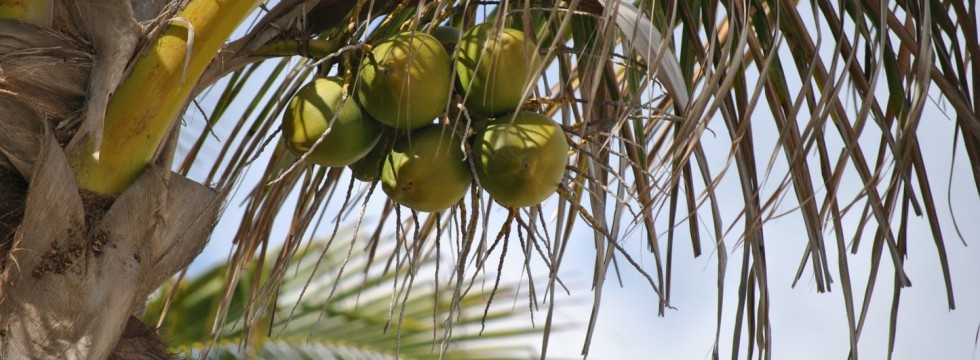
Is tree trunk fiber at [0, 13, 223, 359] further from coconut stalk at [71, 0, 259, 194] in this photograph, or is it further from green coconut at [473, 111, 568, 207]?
green coconut at [473, 111, 568, 207]

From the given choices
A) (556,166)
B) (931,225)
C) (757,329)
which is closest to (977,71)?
(931,225)

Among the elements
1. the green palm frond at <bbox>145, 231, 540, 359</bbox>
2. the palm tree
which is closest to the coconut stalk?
the palm tree

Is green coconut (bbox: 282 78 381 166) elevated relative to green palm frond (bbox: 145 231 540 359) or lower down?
lower down

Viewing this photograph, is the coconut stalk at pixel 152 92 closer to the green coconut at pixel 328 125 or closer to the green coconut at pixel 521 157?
the green coconut at pixel 328 125

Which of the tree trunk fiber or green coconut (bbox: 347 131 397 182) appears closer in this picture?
the tree trunk fiber

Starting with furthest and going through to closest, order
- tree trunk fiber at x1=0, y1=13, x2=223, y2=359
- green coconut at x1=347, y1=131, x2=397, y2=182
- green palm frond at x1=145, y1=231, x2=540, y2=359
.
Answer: green palm frond at x1=145, y1=231, x2=540, y2=359 → green coconut at x1=347, y1=131, x2=397, y2=182 → tree trunk fiber at x1=0, y1=13, x2=223, y2=359

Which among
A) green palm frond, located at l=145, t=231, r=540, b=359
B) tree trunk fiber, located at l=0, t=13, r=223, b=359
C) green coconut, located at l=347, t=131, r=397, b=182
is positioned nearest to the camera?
tree trunk fiber, located at l=0, t=13, r=223, b=359

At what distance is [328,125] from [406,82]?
0.37ft

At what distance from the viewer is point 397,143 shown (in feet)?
4.08

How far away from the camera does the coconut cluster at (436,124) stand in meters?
1.17

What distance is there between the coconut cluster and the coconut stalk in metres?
0.13

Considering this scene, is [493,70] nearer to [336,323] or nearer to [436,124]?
[436,124]

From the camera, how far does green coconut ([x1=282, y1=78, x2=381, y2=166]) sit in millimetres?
1194

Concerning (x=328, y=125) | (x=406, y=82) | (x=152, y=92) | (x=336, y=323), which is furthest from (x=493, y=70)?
(x=336, y=323)
